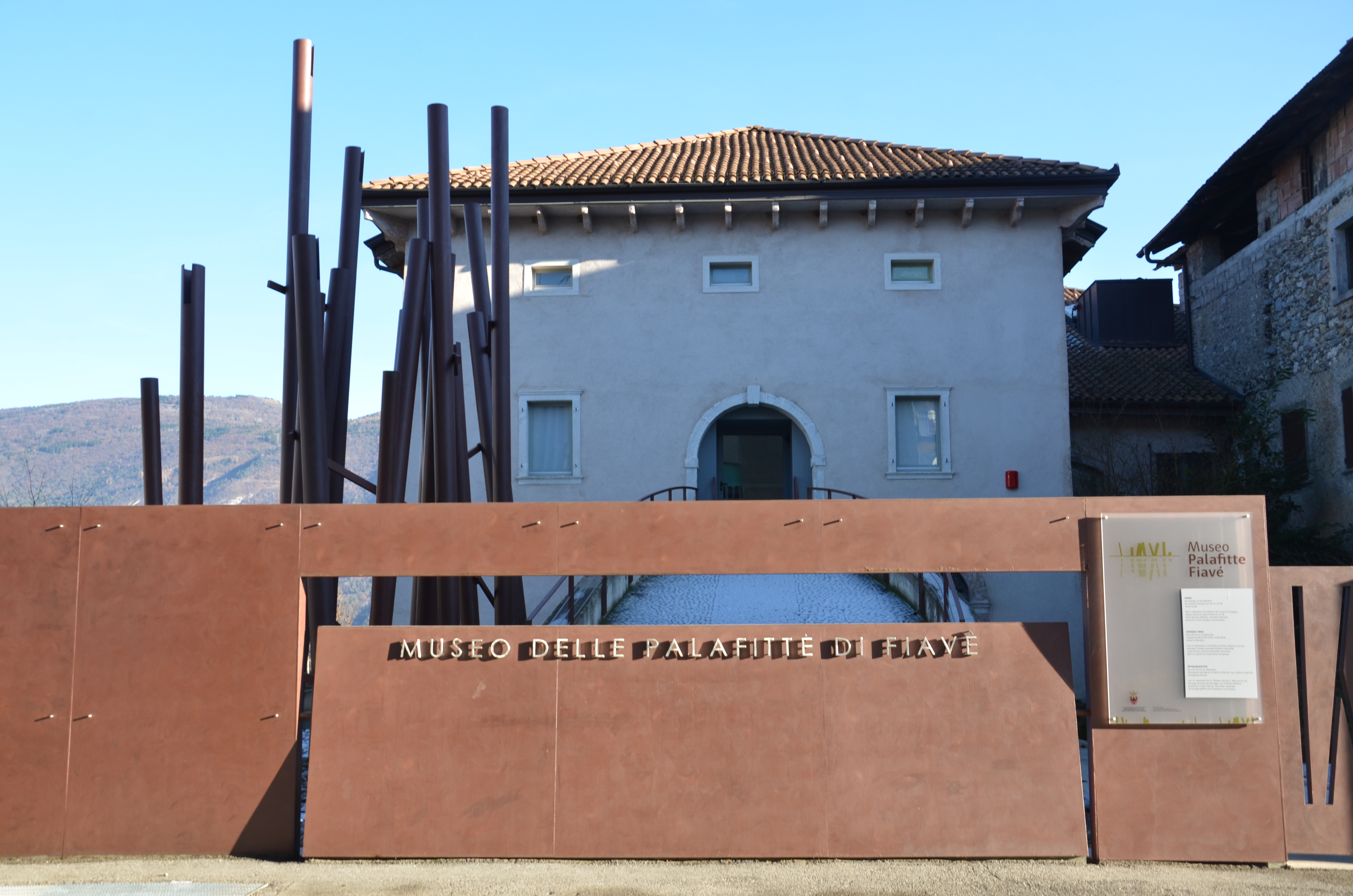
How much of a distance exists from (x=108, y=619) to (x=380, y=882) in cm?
292

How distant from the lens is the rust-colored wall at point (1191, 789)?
761 centimetres

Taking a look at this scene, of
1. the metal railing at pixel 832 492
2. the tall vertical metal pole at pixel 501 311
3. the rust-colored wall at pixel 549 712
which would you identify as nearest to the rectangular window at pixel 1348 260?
the metal railing at pixel 832 492

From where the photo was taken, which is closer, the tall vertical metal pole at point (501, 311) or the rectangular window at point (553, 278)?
the tall vertical metal pole at point (501, 311)

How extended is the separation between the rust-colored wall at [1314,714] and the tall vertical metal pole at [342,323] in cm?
820

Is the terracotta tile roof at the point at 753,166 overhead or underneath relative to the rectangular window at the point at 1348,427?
overhead

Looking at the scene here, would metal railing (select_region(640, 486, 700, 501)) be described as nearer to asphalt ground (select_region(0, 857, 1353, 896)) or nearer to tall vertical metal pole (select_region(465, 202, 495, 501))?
tall vertical metal pole (select_region(465, 202, 495, 501))

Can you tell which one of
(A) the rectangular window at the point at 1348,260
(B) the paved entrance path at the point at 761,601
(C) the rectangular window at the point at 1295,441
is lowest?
(B) the paved entrance path at the point at 761,601

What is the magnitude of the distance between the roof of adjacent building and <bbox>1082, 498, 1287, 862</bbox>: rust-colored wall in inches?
509

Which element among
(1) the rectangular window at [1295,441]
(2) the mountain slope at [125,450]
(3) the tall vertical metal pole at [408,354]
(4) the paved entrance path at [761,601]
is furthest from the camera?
(2) the mountain slope at [125,450]

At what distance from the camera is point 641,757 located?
7.83 metres

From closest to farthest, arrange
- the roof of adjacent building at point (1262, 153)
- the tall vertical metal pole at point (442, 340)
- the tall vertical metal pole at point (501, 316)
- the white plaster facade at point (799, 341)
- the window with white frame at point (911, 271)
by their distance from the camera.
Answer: the tall vertical metal pole at point (442, 340)
the tall vertical metal pole at point (501, 316)
the roof of adjacent building at point (1262, 153)
the white plaster facade at point (799, 341)
the window with white frame at point (911, 271)

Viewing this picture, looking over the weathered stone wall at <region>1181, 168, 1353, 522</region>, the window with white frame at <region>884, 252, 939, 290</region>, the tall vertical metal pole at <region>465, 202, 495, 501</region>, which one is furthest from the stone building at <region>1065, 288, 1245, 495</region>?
the tall vertical metal pole at <region>465, 202, 495, 501</region>

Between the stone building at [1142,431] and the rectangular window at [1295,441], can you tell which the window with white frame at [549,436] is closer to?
the stone building at [1142,431]

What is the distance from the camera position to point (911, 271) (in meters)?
19.4
